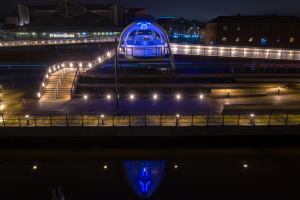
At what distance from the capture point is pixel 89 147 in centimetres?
1395

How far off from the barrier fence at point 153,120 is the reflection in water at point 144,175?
102 inches

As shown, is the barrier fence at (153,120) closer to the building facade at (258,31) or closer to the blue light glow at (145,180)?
the blue light glow at (145,180)

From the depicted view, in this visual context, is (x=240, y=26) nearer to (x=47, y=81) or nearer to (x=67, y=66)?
(x=67, y=66)

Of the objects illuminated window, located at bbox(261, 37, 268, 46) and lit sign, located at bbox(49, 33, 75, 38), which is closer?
illuminated window, located at bbox(261, 37, 268, 46)

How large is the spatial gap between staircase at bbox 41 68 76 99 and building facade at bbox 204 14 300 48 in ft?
138

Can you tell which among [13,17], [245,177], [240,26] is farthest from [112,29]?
[245,177]

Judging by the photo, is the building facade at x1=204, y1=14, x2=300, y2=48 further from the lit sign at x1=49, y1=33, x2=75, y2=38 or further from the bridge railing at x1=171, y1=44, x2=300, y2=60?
the lit sign at x1=49, y1=33, x2=75, y2=38

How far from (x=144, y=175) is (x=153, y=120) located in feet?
13.2

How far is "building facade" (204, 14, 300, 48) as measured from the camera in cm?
4878

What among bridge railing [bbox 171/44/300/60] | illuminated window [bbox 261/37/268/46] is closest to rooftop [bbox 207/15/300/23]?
illuminated window [bbox 261/37/268/46]

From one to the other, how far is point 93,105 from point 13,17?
66.2 metres

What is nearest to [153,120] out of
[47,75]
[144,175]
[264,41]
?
[144,175]

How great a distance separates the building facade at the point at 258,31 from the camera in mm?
48781

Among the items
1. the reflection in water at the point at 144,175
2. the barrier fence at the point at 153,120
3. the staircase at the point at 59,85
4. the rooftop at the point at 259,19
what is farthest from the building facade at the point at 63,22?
the reflection in water at the point at 144,175
